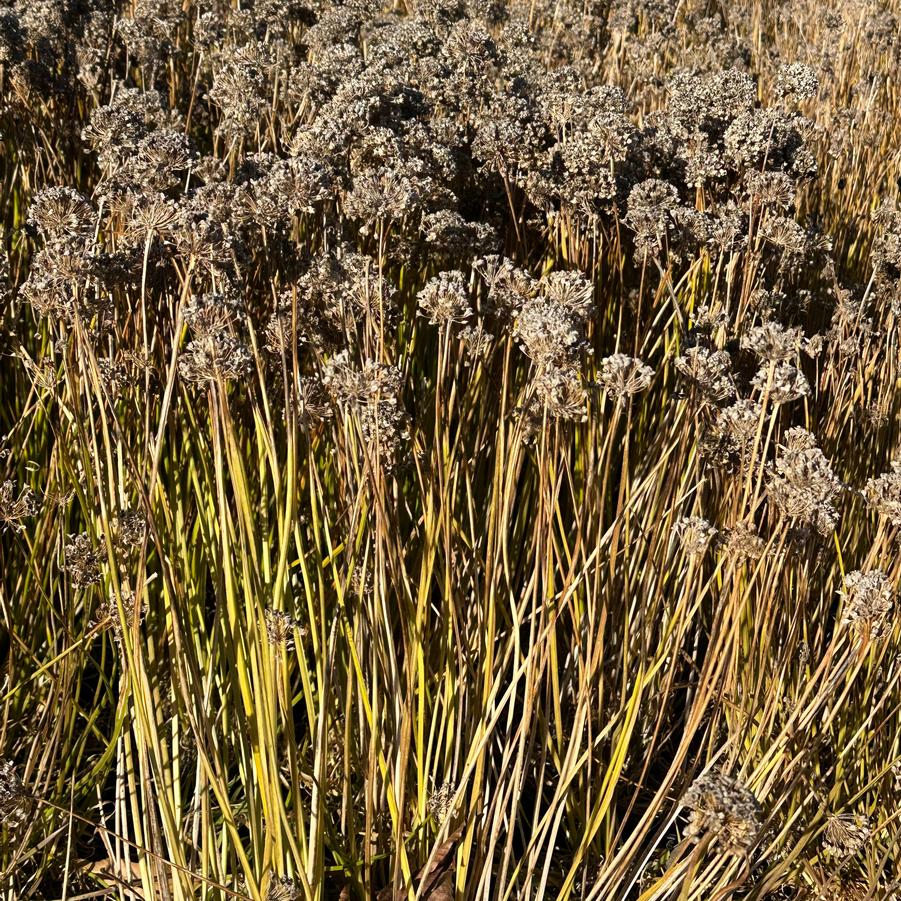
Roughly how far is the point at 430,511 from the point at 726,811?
2.83 ft

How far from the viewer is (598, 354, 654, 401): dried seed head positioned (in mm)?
1902

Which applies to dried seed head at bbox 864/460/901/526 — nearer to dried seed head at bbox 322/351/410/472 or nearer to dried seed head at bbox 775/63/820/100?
dried seed head at bbox 322/351/410/472

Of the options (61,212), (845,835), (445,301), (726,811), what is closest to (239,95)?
(61,212)

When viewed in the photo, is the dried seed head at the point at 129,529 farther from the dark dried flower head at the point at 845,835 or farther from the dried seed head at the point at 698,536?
the dark dried flower head at the point at 845,835

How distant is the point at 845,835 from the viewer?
6.63 feet

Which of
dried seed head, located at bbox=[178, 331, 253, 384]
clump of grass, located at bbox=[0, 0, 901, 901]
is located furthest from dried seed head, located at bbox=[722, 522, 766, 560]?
dried seed head, located at bbox=[178, 331, 253, 384]

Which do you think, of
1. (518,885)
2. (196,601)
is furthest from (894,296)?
(196,601)

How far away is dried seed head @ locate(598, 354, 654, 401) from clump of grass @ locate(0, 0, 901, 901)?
1cm

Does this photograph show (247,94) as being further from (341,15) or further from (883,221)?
(883,221)

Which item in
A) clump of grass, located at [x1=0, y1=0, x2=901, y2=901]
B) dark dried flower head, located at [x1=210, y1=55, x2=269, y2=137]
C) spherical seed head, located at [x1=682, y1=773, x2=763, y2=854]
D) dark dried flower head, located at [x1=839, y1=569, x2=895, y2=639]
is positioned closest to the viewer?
spherical seed head, located at [x1=682, y1=773, x2=763, y2=854]

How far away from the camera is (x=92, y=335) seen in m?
2.14

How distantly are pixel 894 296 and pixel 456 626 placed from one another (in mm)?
2088

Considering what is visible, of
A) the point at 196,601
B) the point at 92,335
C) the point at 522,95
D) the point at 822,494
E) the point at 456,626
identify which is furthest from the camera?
the point at 522,95

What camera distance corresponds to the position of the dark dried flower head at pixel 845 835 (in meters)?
1.98
